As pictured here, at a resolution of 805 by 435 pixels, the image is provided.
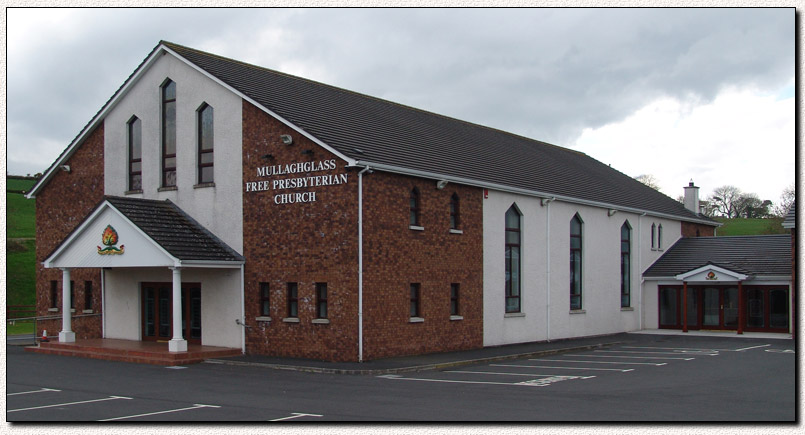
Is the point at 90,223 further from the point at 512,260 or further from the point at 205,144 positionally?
the point at 512,260

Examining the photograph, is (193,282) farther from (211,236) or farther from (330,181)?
(330,181)

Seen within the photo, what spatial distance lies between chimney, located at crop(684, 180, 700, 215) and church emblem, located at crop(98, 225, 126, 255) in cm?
2950

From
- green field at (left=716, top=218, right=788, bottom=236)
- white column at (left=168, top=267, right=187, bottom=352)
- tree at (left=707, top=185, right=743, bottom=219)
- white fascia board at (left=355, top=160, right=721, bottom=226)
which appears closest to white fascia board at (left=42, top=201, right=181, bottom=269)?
white column at (left=168, top=267, right=187, bottom=352)

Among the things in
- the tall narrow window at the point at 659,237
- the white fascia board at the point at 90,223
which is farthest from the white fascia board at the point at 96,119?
the tall narrow window at the point at 659,237

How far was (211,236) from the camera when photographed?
24.2 meters

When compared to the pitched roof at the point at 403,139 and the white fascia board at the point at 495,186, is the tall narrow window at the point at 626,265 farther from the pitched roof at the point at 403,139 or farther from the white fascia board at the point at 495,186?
the pitched roof at the point at 403,139

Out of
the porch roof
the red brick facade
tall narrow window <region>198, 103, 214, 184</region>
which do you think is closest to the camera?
the red brick facade

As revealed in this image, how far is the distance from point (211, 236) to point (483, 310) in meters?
8.21

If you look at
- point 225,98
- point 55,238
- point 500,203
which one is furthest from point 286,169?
point 55,238

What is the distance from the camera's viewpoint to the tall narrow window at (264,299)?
2318cm

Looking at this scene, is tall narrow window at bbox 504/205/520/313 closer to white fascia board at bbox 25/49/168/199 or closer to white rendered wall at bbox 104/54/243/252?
white rendered wall at bbox 104/54/243/252

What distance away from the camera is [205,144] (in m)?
24.8

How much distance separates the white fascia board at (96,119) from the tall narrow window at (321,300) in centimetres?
902

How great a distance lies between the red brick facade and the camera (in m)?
21.5
